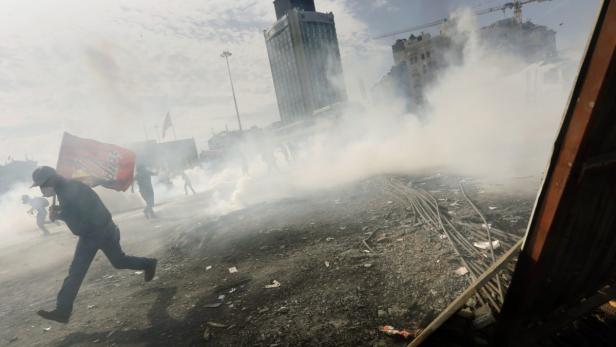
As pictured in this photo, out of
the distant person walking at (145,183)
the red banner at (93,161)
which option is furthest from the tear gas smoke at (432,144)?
the red banner at (93,161)

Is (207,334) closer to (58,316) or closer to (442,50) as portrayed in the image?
(58,316)

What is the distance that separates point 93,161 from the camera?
18.2 ft

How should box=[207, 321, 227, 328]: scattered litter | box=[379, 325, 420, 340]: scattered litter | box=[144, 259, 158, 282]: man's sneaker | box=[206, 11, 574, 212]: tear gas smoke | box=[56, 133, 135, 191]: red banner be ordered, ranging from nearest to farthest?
1. box=[379, 325, 420, 340]: scattered litter
2. box=[207, 321, 227, 328]: scattered litter
3. box=[144, 259, 158, 282]: man's sneaker
4. box=[56, 133, 135, 191]: red banner
5. box=[206, 11, 574, 212]: tear gas smoke

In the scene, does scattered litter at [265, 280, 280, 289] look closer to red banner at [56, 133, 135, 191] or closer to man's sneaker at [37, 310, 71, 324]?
man's sneaker at [37, 310, 71, 324]

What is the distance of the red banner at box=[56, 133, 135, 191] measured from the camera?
546 centimetres

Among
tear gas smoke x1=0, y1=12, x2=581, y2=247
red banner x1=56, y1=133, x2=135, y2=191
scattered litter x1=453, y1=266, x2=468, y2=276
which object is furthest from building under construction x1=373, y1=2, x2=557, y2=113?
scattered litter x1=453, y1=266, x2=468, y2=276

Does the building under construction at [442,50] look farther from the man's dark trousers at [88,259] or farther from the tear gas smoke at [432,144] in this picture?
the man's dark trousers at [88,259]

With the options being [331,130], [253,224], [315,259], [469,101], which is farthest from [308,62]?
[315,259]

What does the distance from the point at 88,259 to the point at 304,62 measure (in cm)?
2140

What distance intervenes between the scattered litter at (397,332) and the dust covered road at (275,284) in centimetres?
5

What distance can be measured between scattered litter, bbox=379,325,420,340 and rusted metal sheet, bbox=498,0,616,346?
0.62 meters

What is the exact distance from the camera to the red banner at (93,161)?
17.9ft

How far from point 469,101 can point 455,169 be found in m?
8.62

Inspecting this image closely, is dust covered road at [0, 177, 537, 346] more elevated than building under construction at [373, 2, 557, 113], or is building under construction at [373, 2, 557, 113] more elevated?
building under construction at [373, 2, 557, 113]
